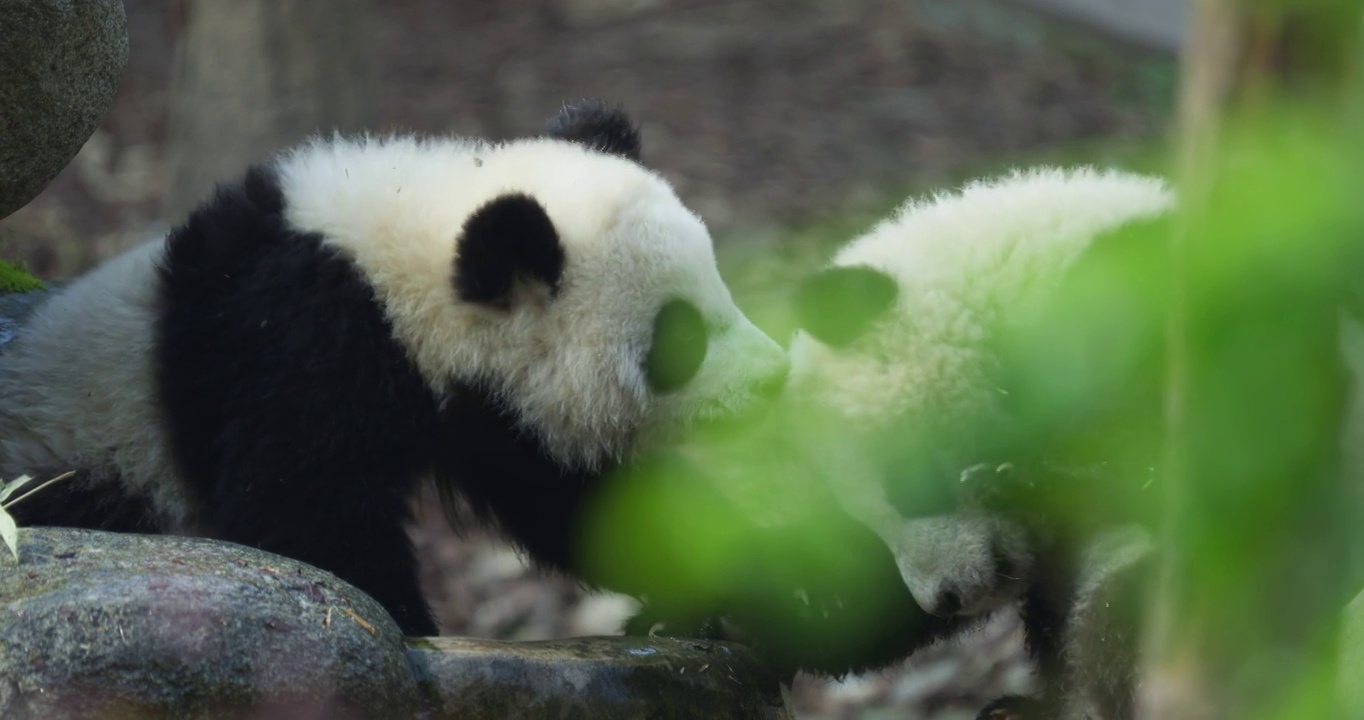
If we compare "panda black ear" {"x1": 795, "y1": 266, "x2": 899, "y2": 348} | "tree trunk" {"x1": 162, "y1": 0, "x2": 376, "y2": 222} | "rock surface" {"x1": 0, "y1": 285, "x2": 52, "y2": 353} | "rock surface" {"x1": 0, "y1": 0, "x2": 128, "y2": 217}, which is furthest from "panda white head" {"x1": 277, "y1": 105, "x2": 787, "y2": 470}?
"tree trunk" {"x1": 162, "y1": 0, "x2": 376, "y2": 222}

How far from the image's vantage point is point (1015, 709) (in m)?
4.22

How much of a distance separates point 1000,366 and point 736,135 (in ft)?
24.6

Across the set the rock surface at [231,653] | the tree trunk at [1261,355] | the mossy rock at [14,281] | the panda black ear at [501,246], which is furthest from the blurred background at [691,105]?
the tree trunk at [1261,355]

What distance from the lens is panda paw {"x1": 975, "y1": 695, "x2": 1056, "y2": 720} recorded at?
4.11 meters

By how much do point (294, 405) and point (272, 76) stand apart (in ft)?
13.6


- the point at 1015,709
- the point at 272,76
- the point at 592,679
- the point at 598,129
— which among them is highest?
the point at 272,76

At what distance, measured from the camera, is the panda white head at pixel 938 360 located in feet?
12.0

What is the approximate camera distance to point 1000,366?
3723mm

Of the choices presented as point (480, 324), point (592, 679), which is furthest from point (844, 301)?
point (592, 679)

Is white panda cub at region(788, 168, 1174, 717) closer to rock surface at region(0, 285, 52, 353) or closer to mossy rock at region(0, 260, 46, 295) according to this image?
rock surface at region(0, 285, 52, 353)

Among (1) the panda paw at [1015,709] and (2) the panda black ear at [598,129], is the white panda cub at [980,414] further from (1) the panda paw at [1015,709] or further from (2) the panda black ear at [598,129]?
(2) the panda black ear at [598,129]

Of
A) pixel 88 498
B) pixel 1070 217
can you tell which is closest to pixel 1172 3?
pixel 1070 217

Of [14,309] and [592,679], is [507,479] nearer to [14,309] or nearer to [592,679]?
[592,679]

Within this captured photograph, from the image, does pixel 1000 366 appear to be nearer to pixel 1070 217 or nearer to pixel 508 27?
pixel 1070 217
